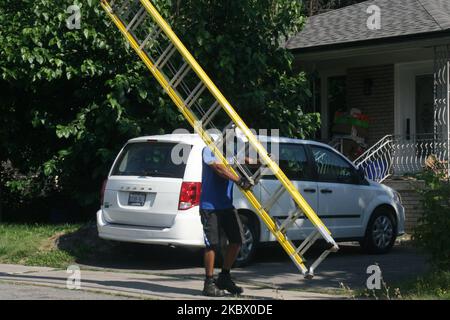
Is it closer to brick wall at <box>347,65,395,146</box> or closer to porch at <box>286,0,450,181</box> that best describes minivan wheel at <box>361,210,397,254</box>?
porch at <box>286,0,450,181</box>

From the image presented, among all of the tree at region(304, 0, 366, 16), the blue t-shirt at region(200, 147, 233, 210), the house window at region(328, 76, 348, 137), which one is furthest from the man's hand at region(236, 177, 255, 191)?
the tree at region(304, 0, 366, 16)

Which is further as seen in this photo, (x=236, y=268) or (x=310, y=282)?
(x=236, y=268)

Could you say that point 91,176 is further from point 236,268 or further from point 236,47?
point 236,268

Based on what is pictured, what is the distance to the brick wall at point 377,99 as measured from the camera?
18672 mm

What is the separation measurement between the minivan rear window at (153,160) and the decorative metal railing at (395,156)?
19.1 feet

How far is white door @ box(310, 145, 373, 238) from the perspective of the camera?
13.4 metres

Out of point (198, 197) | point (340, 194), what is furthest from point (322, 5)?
point (198, 197)

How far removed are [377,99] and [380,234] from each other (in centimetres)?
546

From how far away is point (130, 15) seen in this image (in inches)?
509

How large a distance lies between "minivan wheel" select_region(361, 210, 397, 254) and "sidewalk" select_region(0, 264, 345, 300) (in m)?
3.55

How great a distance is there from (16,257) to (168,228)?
2820 millimetres

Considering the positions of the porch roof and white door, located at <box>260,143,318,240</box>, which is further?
the porch roof

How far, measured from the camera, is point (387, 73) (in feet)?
61.6
